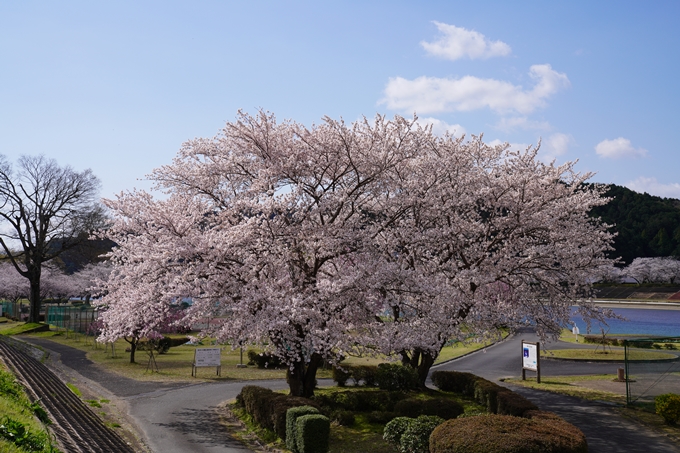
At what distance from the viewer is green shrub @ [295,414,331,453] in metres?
12.5

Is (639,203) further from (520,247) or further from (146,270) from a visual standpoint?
(146,270)

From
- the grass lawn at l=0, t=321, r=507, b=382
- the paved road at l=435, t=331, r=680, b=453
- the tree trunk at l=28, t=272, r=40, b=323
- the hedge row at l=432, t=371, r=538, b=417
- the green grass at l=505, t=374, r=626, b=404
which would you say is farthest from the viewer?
the tree trunk at l=28, t=272, r=40, b=323

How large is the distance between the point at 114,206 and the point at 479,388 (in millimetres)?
14092

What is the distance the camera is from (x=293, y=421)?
43.4 ft

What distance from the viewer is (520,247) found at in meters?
21.0

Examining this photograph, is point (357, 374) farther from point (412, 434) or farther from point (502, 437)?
point (502, 437)

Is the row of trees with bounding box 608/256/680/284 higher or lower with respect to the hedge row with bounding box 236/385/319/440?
higher

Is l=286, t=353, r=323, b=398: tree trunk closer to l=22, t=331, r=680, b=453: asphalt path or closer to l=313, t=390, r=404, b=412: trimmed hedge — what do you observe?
l=313, t=390, r=404, b=412: trimmed hedge

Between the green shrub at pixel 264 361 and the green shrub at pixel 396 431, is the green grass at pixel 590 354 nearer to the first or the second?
the green shrub at pixel 264 361

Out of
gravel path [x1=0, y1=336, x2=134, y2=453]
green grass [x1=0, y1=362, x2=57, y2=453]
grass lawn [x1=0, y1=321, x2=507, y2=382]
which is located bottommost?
Answer: grass lawn [x1=0, y1=321, x2=507, y2=382]

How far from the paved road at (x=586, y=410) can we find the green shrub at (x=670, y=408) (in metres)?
0.91

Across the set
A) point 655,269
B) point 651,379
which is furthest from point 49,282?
point 655,269

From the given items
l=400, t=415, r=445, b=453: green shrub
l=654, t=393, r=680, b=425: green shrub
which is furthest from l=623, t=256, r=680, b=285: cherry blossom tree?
l=400, t=415, r=445, b=453: green shrub

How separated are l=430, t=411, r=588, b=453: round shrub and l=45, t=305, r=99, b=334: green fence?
37641 millimetres
